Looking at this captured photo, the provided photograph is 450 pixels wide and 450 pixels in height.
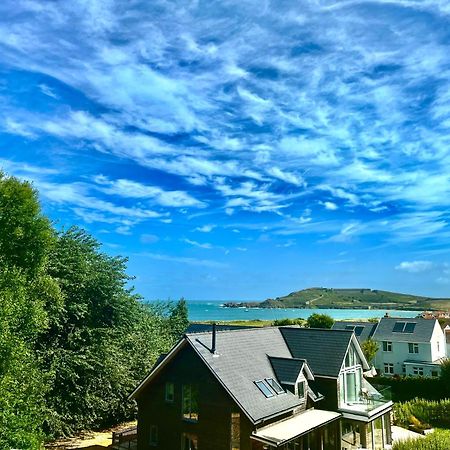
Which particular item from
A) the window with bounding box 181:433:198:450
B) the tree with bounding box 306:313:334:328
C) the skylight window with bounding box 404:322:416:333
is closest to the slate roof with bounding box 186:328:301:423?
the window with bounding box 181:433:198:450

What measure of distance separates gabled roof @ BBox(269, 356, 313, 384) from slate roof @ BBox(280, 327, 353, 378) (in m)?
1.48

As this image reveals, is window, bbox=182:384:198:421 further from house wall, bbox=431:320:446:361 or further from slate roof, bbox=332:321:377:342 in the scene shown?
house wall, bbox=431:320:446:361

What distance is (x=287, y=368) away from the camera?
25578mm

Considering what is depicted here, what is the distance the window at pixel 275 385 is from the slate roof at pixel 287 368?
1.23 feet

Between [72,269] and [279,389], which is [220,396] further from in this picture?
[72,269]

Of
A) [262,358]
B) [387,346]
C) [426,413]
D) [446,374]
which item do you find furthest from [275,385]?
[387,346]

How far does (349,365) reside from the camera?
28.3m

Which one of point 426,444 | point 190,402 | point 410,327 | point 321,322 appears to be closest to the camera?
point 426,444

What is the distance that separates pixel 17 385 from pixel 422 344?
163 feet

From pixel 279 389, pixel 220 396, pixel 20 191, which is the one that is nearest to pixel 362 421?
pixel 279 389

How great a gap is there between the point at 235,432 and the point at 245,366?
375 cm

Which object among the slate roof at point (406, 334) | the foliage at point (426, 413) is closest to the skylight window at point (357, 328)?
the slate roof at point (406, 334)

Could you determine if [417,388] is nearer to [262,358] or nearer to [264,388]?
[262,358]

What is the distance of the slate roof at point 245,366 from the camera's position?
862 inches
